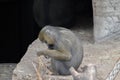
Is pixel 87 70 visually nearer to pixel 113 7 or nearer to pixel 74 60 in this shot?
pixel 74 60

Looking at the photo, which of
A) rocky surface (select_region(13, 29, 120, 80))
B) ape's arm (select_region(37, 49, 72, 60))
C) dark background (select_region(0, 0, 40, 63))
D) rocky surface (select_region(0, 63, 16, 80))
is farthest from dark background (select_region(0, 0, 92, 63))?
ape's arm (select_region(37, 49, 72, 60))

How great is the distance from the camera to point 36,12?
200 inches

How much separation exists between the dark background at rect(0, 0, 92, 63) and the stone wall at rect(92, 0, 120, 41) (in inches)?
80.8

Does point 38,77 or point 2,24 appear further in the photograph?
point 2,24

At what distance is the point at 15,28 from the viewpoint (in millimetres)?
6488

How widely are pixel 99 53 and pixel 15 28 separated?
2.83 metres

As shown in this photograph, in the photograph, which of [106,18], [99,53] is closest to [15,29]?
[106,18]

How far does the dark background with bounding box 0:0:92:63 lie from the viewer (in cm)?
627

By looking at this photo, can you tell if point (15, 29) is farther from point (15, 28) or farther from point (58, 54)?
point (58, 54)

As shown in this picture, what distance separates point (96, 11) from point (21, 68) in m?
1.02

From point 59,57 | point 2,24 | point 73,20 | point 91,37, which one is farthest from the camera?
point 2,24

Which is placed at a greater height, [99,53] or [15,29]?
[99,53]

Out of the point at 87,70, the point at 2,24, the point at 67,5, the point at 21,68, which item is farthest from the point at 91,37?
the point at 2,24

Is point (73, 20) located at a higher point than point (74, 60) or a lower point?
lower
